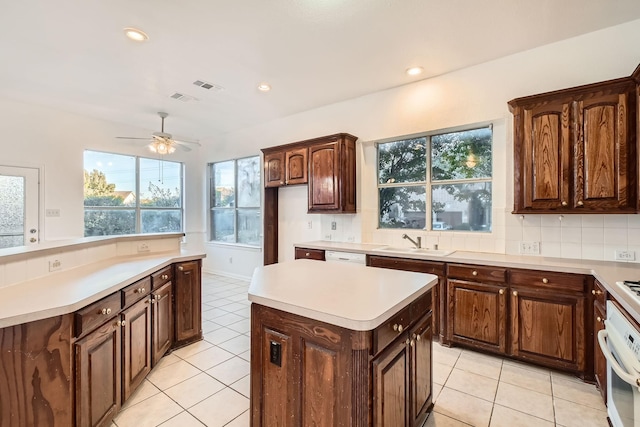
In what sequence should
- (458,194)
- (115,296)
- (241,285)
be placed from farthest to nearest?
(241,285) < (458,194) < (115,296)

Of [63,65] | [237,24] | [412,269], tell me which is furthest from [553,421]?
[63,65]

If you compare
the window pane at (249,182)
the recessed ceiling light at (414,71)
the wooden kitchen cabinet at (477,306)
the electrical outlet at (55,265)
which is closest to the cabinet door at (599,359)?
the wooden kitchen cabinet at (477,306)

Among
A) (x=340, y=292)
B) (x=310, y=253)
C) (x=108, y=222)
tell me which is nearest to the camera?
(x=340, y=292)

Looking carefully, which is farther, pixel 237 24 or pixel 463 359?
pixel 463 359

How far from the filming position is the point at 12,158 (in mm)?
4109

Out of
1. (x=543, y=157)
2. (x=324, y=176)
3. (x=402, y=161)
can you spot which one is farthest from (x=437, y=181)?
(x=324, y=176)

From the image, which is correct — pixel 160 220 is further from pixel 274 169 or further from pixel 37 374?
pixel 37 374

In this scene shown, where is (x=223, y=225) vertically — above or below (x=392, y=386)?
above

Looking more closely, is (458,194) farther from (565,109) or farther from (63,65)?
(63,65)

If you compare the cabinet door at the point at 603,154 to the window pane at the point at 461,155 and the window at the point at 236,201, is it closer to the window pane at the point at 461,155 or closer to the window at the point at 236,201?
the window pane at the point at 461,155

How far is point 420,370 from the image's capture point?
1689mm

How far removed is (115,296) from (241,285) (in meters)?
3.59

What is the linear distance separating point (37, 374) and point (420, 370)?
1988mm

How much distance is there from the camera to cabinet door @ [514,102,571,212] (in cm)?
249
